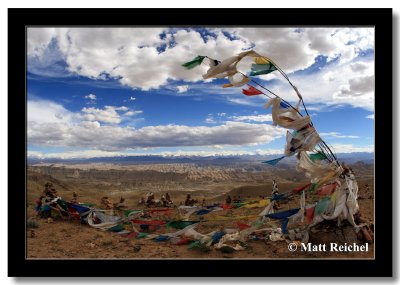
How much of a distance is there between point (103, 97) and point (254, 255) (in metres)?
1.88

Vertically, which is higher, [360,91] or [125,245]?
[360,91]

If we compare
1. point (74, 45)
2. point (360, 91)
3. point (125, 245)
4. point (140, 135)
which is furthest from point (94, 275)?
point (360, 91)

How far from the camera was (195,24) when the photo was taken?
2.88 m

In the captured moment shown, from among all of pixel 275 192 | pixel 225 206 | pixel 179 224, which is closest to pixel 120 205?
pixel 179 224

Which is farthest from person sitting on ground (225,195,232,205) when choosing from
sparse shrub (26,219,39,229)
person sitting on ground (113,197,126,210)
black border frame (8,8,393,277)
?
sparse shrub (26,219,39,229)

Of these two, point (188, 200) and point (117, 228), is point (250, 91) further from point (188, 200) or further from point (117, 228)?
point (117, 228)

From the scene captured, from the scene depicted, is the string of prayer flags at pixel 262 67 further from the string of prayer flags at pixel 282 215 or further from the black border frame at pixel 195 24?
the string of prayer flags at pixel 282 215

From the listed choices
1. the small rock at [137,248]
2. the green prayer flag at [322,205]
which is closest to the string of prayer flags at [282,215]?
the green prayer flag at [322,205]

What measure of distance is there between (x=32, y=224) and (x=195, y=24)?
7.25 ft

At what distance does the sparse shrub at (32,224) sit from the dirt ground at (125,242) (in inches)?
0.9

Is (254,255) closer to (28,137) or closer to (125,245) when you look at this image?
(125,245)

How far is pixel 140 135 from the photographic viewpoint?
9.86ft

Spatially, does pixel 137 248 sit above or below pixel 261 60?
below

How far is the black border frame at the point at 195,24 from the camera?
284 cm
